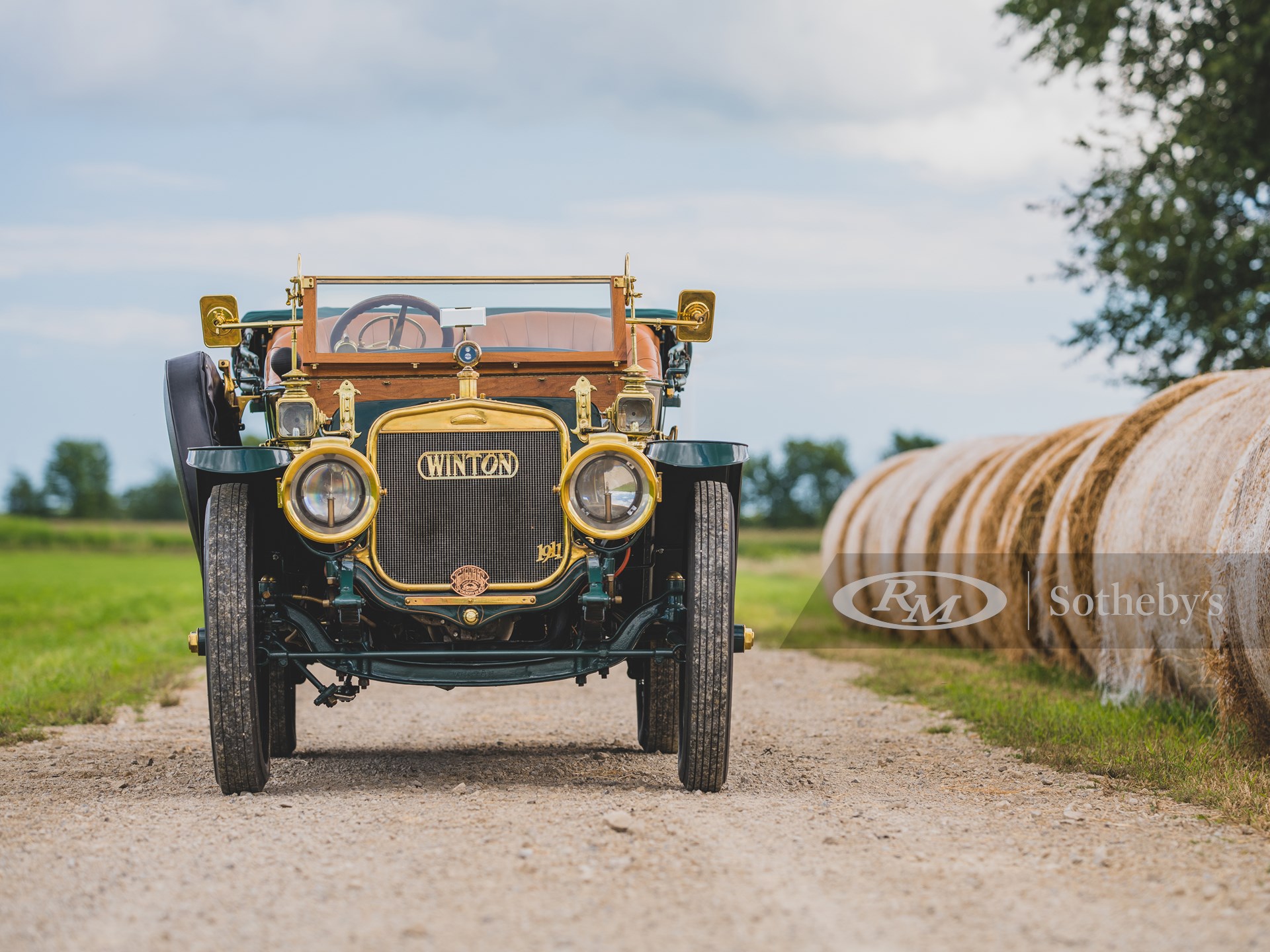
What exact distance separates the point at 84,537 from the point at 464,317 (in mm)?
47441

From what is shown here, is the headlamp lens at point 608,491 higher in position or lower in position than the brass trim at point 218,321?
lower

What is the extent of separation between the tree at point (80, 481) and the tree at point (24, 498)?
96 cm

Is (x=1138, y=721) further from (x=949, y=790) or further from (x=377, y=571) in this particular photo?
(x=377, y=571)

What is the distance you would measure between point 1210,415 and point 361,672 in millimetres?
5294

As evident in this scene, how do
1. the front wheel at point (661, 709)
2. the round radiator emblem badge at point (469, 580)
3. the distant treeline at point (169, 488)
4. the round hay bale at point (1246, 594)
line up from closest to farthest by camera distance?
the round radiator emblem badge at point (469, 580)
the round hay bale at point (1246, 594)
the front wheel at point (661, 709)
the distant treeline at point (169, 488)

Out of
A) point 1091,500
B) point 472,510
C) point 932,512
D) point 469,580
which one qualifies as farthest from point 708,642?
point 932,512

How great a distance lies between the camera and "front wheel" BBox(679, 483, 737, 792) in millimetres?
5859

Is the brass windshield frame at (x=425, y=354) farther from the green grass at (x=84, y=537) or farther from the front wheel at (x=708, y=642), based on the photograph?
the green grass at (x=84, y=537)

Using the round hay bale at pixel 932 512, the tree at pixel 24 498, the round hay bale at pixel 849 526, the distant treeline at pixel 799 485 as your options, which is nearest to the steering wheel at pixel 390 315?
the round hay bale at pixel 932 512

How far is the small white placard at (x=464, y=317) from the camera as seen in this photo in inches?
265

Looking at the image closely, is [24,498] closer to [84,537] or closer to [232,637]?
[84,537]

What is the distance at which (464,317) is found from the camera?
22.2 feet

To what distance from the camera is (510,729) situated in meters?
8.40

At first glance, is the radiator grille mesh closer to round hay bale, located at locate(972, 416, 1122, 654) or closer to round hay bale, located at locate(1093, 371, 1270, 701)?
round hay bale, located at locate(1093, 371, 1270, 701)
